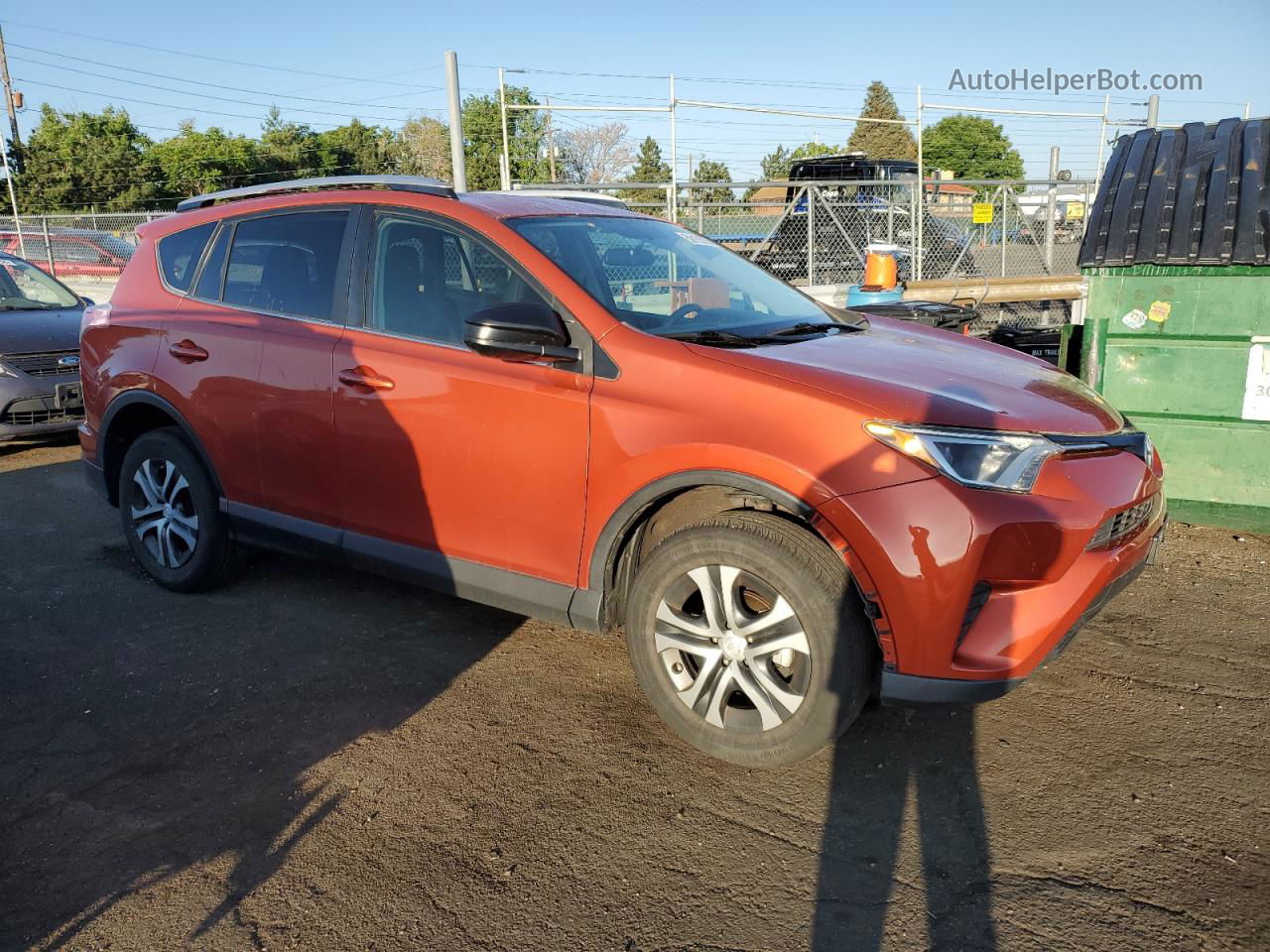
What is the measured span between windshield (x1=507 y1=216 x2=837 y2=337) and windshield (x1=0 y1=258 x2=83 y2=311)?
6795mm

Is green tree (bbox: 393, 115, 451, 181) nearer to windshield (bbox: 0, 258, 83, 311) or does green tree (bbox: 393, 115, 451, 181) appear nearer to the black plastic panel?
windshield (bbox: 0, 258, 83, 311)

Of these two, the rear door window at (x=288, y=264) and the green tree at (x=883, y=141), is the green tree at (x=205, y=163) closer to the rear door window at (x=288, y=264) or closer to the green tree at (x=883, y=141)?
the green tree at (x=883, y=141)

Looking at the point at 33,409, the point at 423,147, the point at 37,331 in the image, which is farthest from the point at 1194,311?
the point at 423,147

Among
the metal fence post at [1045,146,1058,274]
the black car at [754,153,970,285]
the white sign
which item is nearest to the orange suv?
the white sign

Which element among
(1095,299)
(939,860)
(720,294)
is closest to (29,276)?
(720,294)

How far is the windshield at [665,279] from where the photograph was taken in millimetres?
3643

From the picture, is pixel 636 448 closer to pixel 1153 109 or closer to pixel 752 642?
pixel 752 642

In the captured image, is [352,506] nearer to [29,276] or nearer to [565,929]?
[565,929]

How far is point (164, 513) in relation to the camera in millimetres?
4922

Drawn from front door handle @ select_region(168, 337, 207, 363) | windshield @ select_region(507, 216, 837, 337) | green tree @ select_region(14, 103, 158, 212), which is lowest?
front door handle @ select_region(168, 337, 207, 363)

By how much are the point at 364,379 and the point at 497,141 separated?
117 ft

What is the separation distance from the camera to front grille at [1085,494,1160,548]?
9.84 feet

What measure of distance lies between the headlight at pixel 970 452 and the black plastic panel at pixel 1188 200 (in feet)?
10.0

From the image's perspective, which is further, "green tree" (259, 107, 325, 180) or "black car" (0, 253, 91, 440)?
"green tree" (259, 107, 325, 180)
